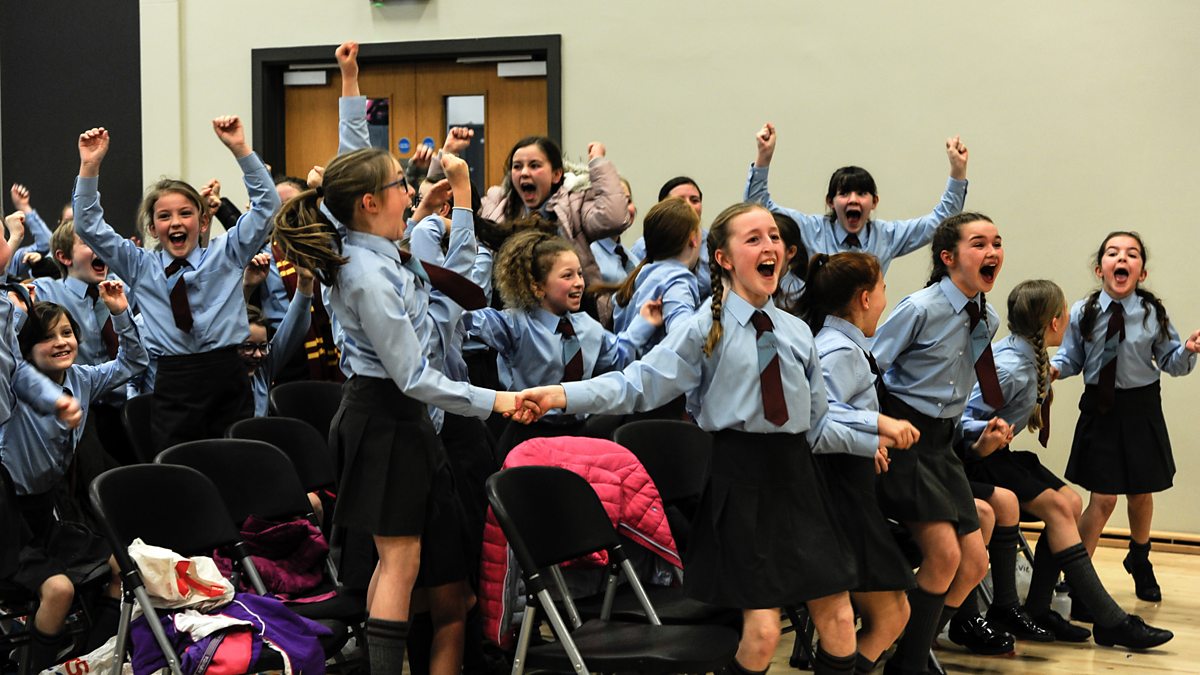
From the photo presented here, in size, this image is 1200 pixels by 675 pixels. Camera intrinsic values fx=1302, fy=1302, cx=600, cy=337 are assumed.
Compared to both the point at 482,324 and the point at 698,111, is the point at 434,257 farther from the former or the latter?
the point at 698,111

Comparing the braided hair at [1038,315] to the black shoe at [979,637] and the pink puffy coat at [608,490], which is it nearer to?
the black shoe at [979,637]

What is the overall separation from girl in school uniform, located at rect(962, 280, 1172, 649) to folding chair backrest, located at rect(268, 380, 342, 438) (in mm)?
2355

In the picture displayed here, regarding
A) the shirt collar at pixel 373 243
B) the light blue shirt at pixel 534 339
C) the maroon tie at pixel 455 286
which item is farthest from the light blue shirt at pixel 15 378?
the light blue shirt at pixel 534 339

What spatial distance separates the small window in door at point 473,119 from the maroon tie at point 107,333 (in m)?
2.83

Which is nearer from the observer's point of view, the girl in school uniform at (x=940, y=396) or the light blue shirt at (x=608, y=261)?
the girl in school uniform at (x=940, y=396)

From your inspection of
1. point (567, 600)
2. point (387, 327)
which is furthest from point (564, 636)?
point (387, 327)

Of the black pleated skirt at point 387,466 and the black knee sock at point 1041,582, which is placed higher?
the black pleated skirt at point 387,466

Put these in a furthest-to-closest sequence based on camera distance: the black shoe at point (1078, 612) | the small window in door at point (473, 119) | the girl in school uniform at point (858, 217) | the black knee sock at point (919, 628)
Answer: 1. the small window in door at point (473, 119)
2. the girl in school uniform at point (858, 217)
3. the black shoe at point (1078, 612)
4. the black knee sock at point (919, 628)

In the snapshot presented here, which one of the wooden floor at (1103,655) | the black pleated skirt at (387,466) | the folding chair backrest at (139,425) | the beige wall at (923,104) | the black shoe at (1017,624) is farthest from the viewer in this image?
the beige wall at (923,104)

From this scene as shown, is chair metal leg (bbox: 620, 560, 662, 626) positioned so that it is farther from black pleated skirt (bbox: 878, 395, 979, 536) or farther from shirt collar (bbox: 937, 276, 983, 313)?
shirt collar (bbox: 937, 276, 983, 313)

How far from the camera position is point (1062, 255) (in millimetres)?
6969

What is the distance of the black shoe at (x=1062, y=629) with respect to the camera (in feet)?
16.2

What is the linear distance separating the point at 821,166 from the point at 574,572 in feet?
13.3

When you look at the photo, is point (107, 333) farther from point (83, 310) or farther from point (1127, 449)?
point (1127, 449)
